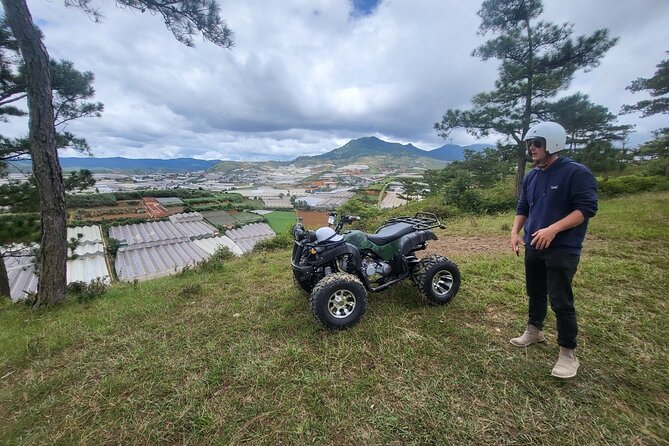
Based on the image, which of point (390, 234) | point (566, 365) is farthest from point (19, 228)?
point (566, 365)

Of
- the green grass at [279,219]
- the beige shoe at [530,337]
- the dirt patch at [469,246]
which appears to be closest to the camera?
the beige shoe at [530,337]

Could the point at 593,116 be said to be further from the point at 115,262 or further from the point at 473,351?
the point at 115,262

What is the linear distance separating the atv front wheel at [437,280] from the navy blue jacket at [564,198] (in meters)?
1.13

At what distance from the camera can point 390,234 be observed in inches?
135

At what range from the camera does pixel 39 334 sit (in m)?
3.06

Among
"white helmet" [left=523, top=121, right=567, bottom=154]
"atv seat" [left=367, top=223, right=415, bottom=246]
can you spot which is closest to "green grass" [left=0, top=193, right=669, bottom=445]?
"atv seat" [left=367, top=223, right=415, bottom=246]

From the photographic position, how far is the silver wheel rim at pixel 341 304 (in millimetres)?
2877

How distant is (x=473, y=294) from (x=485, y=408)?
1.92 metres

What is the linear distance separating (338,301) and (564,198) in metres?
2.23

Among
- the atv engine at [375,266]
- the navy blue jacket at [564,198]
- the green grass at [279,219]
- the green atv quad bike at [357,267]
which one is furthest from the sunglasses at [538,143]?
the green grass at [279,219]

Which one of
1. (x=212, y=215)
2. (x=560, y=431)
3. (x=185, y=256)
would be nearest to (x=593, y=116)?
(x=560, y=431)

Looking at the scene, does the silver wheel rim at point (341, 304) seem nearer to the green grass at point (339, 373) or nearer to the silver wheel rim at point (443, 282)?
the green grass at point (339, 373)

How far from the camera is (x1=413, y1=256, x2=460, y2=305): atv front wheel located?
10.7 feet

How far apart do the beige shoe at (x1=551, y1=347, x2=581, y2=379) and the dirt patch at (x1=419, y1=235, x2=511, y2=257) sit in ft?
11.8
